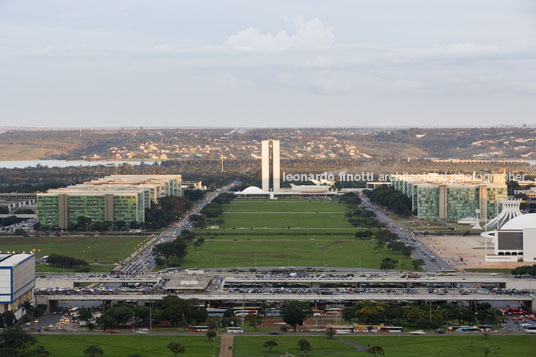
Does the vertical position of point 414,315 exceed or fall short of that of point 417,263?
it falls short

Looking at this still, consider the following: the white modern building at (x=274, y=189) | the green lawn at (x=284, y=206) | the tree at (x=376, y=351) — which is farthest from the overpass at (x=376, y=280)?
the white modern building at (x=274, y=189)

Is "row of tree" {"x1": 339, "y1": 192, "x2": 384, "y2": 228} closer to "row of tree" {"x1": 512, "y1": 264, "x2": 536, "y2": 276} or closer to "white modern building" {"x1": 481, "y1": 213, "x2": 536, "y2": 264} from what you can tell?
"white modern building" {"x1": 481, "y1": 213, "x2": 536, "y2": 264}

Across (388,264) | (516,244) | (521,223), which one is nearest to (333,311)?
(388,264)

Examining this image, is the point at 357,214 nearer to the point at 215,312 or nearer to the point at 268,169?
the point at 268,169

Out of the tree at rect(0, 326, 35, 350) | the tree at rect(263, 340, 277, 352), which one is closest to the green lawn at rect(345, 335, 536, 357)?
the tree at rect(263, 340, 277, 352)

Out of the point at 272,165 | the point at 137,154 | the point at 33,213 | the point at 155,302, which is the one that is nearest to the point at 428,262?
the point at 155,302

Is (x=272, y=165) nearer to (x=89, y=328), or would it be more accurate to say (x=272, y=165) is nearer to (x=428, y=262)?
(x=428, y=262)
